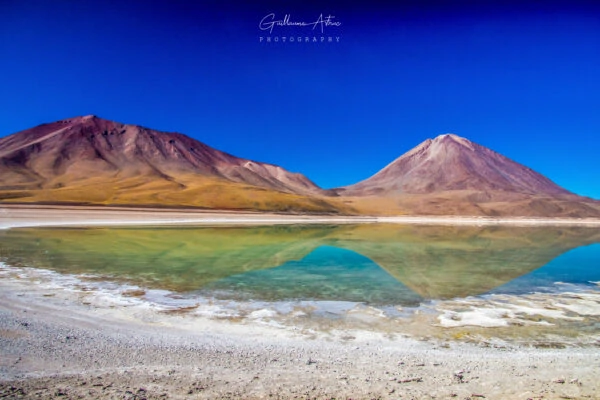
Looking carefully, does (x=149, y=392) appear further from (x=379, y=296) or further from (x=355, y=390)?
(x=379, y=296)

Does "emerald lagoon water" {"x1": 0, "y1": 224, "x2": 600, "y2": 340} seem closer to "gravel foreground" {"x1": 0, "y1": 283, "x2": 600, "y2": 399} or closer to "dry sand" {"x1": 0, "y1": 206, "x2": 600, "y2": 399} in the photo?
"dry sand" {"x1": 0, "y1": 206, "x2": 600, "y2": 399}

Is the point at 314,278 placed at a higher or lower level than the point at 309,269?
lower

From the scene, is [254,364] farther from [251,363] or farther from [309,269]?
[309,269]

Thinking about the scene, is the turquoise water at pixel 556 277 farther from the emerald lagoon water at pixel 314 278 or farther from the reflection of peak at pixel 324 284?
the reflection of peak at pixel 324 284

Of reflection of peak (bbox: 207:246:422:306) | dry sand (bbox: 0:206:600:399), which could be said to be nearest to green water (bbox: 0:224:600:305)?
reflection of peak (bbox: 207:246:422:306)

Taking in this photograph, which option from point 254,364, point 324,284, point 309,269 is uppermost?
point 309,269

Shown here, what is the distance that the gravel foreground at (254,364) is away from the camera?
268 inches

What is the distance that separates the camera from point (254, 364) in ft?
26.5

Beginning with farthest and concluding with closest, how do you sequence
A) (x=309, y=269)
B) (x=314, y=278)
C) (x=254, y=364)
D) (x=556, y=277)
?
1. (x=309, y=269)
2. (x=556, y=277)
3. (x=314, y=278)
4. (x=254, y=364)

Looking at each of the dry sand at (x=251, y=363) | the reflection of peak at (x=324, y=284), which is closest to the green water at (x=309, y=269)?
the reflection of peak at (x=324, y=284)

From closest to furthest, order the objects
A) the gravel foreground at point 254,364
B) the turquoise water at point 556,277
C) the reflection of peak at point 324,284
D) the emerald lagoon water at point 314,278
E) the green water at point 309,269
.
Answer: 1. the gravel foreground at point 254,364
2. the emerald lagoon water at point 314,278
3. the reflection of peak at point 324,284
4. the green water at point 309,269
5. the turquoise water at point 556,277

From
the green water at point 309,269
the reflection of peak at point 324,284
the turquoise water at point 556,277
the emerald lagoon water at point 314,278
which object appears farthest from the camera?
the turquoise water at point 556,277

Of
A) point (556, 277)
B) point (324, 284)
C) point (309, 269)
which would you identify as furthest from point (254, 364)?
point (556, 277)

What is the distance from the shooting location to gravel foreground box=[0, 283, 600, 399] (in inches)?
268
